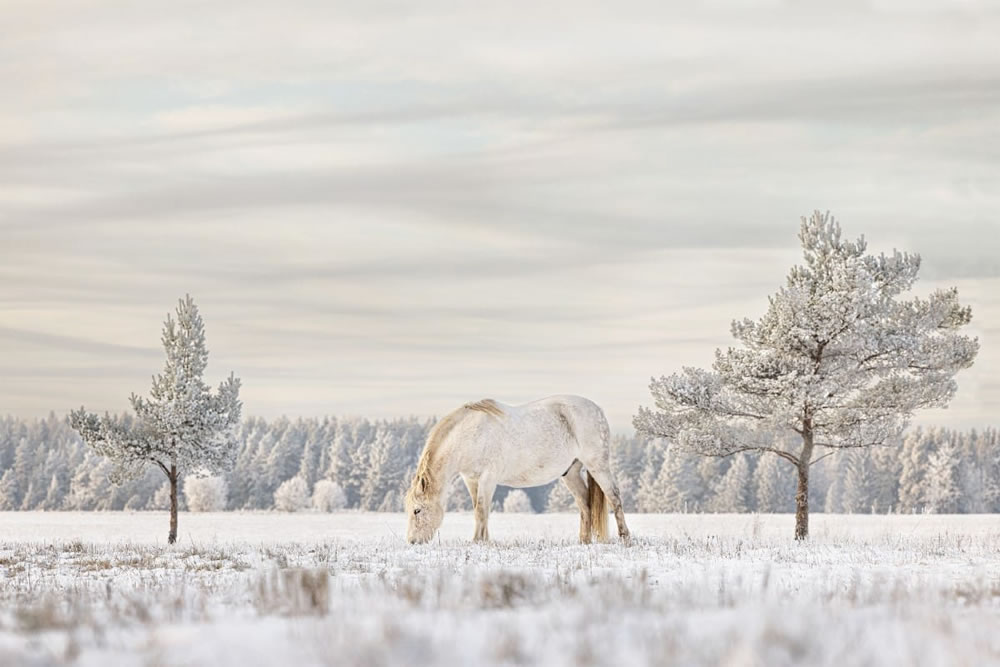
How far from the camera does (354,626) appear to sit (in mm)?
5598

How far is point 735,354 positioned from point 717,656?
70.4ft

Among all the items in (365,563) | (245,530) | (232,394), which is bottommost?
(245,530)

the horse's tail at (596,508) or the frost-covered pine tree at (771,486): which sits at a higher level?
the horse's tail at (596,508)

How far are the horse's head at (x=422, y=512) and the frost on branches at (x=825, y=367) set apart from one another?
8.20 m

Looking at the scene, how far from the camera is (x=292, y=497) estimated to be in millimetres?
110625

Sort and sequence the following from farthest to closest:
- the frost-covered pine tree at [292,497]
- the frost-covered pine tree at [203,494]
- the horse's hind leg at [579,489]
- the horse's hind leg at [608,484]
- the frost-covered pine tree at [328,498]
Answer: the frost-covered pine tree at [328,498] → the frost-covered pine tree at [292,497] → the frost-covered pine tree at [203,494] → the horse's hind leg at [579,489] → the horse's hind leg at [608,484]

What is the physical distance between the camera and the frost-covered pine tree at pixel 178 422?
34.1 meters

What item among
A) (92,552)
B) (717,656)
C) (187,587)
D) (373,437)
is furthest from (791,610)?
(373,437)

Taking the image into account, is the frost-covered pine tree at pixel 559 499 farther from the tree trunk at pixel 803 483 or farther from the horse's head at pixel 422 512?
the horse's head at pixel 422 512

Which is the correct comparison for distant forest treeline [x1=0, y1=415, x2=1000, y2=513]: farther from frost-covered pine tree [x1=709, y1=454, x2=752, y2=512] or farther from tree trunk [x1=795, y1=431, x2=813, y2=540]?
tree trunk [x1=795, y1=431, x2=813, y2=540]

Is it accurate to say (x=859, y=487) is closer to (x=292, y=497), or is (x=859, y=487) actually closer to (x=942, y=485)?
(x=942, y=485)

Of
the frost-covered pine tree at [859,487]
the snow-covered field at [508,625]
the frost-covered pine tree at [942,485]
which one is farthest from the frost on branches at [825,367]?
the frost-covered pine tree at [859,487]

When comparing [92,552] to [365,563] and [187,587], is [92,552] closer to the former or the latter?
[365,563]

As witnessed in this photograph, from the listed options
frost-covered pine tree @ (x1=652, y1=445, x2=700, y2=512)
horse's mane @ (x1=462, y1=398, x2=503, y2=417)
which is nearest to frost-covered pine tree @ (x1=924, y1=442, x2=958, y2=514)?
frost-covered pine tree @ (x1=652, y1=445, x2=700, y2=512)
